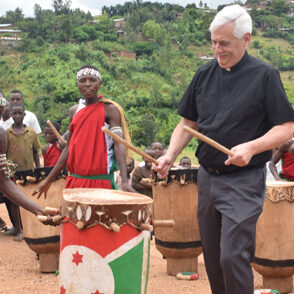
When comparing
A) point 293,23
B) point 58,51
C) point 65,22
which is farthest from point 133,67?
point 293,23

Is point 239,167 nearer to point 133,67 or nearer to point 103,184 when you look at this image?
point 103,184

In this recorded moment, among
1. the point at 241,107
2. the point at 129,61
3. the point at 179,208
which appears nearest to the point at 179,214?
the point at 179,208

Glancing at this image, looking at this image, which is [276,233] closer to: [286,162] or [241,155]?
[241,155]

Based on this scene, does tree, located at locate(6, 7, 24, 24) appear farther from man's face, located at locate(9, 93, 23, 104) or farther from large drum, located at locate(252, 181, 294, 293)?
large drum, located at locate(252, 181, 294, 293)

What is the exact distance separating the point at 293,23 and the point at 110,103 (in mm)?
79998

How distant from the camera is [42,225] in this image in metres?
5.30

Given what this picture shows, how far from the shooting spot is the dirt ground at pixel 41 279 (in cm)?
494

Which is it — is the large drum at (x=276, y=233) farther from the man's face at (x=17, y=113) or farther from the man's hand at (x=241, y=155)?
the man's face at (x=17, y=113)

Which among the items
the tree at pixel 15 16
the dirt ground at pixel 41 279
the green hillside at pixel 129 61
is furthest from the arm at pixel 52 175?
the tree at pixel 15 16

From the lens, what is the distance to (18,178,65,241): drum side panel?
5191 mm

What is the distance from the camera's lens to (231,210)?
3160 millimetres

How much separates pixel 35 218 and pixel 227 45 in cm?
282

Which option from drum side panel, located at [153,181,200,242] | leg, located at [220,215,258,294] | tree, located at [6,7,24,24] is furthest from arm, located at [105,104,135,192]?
tree, located at [6,7,24,24]

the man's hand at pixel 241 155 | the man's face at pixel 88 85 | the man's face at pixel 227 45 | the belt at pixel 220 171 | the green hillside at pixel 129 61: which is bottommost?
the green hillside at pixel 129 61
